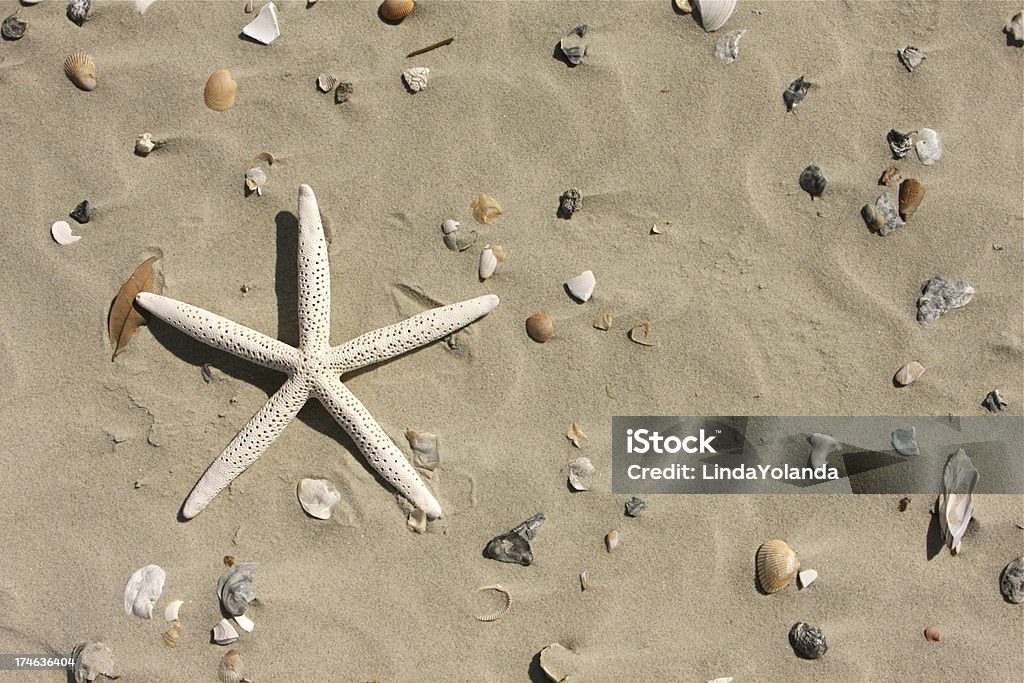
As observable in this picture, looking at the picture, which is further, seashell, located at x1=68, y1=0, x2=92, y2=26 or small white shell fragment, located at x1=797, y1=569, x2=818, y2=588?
seashell, located at x1=68, y1=0, x2=92, y2=26

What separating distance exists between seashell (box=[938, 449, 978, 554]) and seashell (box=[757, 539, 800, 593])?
0.56 meters

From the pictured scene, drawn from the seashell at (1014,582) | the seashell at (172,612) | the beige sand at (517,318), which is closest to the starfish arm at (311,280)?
the beige sand at (517,318)

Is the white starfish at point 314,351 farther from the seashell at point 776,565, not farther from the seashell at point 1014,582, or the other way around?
the seashell at point 1014,582

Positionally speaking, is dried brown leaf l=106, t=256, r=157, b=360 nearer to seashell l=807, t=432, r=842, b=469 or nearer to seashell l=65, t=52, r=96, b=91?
seashell l=65, t=52, r=96, b=91

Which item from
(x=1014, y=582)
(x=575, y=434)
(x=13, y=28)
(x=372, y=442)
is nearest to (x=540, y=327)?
(x=575, y=434)

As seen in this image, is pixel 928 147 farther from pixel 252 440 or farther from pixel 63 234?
pixel 63 234

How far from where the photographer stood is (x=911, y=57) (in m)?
2.47

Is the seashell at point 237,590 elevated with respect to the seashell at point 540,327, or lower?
lower

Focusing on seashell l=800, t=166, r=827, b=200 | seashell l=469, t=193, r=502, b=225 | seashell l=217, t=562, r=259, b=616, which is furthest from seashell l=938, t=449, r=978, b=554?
seashell l=217, t=562, r=259, b=616

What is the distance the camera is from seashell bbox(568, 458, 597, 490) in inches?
95.2

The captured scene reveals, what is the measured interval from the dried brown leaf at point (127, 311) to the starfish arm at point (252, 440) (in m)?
0.58

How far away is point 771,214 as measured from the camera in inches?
96.5

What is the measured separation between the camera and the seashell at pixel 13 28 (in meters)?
2.51

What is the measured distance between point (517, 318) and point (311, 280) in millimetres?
750
